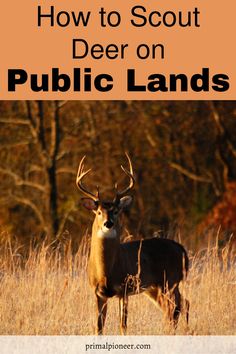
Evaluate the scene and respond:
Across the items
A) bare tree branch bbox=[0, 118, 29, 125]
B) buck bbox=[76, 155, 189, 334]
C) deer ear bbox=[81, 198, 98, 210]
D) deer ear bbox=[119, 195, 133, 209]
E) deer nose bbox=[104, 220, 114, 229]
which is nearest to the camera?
deer nose bbox=[104, 220, 114, 229]

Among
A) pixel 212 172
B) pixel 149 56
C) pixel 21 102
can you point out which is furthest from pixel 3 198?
pixel 149 56

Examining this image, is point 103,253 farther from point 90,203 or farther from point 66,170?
point 66,170

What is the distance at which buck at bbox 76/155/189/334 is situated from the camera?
939 centimetres

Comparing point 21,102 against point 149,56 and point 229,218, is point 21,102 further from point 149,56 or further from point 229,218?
point 149,56

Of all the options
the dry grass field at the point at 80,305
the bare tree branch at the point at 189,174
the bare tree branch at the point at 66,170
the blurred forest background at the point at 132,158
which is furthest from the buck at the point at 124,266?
the bare tree branch at the point at 189,174

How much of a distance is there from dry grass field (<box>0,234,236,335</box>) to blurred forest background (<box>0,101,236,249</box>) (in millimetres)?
9651

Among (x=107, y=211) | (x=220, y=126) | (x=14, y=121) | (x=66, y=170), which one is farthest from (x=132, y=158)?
(x=107, y=211)

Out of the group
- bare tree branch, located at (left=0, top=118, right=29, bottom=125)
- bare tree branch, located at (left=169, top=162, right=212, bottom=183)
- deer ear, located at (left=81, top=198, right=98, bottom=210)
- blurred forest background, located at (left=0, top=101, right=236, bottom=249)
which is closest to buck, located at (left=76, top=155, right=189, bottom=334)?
deer ear, located at (left=81, top=198, right=98, bottom=210)

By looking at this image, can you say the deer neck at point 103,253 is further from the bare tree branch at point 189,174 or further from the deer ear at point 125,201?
the bare tree branch at point 189,174

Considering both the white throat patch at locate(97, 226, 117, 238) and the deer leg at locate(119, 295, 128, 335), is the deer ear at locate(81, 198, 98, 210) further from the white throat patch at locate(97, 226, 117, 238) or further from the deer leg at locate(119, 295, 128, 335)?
the deer leg at locate(119, 295, 128, 335)

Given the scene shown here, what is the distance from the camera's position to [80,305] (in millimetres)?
10031

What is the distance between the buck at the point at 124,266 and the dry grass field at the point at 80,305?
6.7 inches

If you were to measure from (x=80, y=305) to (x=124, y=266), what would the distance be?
2.18 ft

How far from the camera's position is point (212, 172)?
21344 millimetres
